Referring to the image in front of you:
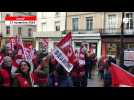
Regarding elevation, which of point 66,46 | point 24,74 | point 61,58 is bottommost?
point 24,74

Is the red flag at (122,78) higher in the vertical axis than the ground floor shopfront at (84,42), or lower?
lower

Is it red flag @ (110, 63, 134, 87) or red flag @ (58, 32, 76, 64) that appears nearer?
red flag @ (110, 63, 134, 87)

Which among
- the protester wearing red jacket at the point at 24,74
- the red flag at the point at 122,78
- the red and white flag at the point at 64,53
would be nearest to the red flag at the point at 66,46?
the red and white flag at the point at 64,53

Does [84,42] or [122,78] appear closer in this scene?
[122,78]

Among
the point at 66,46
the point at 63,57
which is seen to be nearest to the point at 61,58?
the point at 63,57

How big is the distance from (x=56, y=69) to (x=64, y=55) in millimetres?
256

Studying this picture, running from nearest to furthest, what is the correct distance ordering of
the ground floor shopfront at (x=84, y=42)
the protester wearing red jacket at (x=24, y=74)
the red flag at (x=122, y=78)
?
the red flag at (x=122, y=78) → the protester wearing red jacket at (x=24, y=74) → the ground floor shopfront at (x=84, y=42)

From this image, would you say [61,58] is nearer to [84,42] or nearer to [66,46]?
[66,46]

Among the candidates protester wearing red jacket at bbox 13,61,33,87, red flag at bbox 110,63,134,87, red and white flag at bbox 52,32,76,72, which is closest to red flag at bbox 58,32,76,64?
red and white flag at bbox 52,32,76,72

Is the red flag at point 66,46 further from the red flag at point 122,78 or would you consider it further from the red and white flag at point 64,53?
the red flag at point 122,78

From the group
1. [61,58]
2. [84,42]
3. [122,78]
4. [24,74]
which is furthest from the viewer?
[84,42]

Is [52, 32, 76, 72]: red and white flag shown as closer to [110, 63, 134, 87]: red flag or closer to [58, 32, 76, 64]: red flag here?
[58, 32, 76, 64]: red flag
